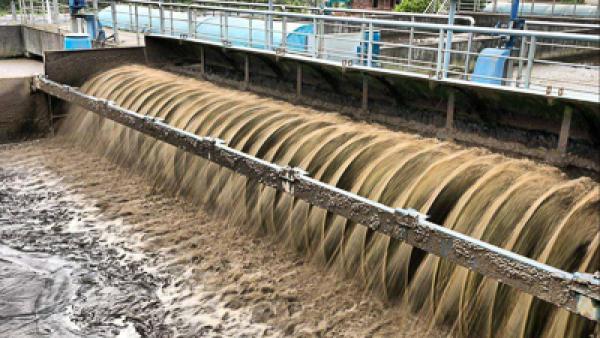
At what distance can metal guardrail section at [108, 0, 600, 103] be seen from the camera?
21.9 ft

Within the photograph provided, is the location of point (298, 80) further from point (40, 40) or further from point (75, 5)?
point (40, 40)

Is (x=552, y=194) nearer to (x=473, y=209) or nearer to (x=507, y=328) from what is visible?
(x=473, y=209)

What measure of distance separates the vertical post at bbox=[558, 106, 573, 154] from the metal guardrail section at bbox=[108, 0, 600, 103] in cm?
22

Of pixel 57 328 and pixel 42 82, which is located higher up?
pixel 42 82

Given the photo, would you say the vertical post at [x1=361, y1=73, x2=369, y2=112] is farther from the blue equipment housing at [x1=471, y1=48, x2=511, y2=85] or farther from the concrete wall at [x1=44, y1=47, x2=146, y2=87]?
the concrete wall at [x1=44, y1=47, x2=146, y2=87]

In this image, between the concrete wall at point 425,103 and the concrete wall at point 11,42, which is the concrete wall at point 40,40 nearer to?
the concrete wall at point 11,42

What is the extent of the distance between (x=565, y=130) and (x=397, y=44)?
83.7 inches

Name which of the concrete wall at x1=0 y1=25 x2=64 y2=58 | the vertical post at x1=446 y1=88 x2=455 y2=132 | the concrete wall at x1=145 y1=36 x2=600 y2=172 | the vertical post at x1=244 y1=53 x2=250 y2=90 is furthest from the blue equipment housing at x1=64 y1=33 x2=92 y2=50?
the vertical post at x1=446 y1=88 x2=455 y2=132

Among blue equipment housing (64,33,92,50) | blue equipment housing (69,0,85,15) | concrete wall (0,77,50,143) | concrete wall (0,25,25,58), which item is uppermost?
blue equipment housing (69,0,85,15)

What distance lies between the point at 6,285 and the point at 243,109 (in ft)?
13.9

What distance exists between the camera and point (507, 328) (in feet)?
16.7

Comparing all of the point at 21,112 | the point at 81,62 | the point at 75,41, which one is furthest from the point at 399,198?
the point at 75,41

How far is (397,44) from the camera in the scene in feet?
Answer: 22.8

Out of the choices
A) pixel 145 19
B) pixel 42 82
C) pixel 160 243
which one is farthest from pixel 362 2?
pixel 160 243
